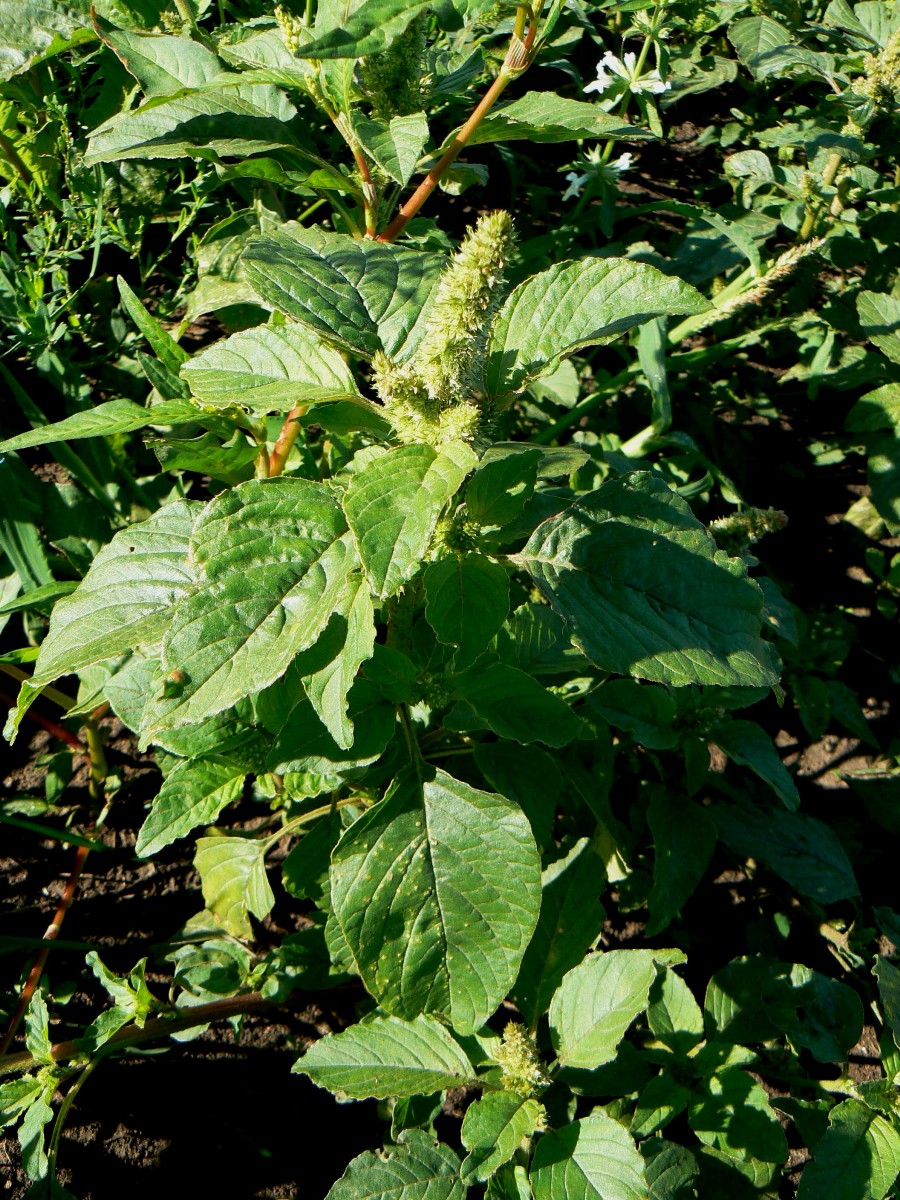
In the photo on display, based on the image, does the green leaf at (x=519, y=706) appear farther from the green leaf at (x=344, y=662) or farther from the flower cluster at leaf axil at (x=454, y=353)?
the flower cluster at leaf axil at (x=454, y=353)

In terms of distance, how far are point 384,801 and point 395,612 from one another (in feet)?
0.91

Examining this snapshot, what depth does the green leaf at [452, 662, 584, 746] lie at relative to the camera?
4.12 feet

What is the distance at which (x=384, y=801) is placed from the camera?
1.22 meters

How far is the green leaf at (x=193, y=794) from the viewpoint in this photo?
1481 mm

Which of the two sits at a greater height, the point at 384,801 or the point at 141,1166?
the point at 384,801

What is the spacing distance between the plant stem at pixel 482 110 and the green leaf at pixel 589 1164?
1402mm

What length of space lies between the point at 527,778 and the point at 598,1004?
1.25ft

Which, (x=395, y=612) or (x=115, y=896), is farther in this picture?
(x=115, y=896)

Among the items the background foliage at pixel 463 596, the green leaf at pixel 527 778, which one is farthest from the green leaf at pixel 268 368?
the green leaf at pixel 527 778

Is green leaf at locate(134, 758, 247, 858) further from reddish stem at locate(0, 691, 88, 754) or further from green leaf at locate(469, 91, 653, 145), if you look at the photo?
green leaf at locate(469, 91, 653, 145)

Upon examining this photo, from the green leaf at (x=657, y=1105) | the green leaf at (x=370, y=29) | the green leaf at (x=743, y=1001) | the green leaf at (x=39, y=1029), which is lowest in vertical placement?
the green leaf at (x=743, y=1001)

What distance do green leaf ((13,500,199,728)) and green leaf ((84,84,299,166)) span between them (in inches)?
20.5

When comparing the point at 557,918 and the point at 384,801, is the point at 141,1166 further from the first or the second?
the point at 384,801

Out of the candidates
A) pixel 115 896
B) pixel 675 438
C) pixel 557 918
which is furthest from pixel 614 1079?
pixel 675 438
